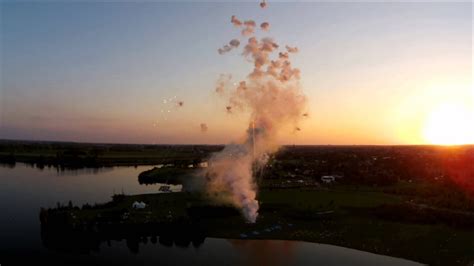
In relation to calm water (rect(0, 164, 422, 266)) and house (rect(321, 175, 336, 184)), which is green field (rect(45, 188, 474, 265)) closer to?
calm water (rect(0, 164, 422, 266))

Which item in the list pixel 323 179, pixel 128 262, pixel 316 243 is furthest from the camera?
pixel 323 179

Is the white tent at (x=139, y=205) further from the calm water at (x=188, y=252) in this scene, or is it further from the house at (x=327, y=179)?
the house at (x=327, y=179)

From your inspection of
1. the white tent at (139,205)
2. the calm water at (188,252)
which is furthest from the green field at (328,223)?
the calm water at (188,252)

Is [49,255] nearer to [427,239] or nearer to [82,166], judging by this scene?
[427,239]

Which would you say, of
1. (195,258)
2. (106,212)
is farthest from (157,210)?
(195,258)

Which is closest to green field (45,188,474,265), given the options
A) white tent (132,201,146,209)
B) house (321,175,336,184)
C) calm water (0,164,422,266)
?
white tent (132,201,146,209)

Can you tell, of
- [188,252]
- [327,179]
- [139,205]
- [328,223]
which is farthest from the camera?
[327,179]

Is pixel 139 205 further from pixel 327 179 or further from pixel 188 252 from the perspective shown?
pixel 327 179

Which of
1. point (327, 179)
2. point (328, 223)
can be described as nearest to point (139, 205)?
point (328, 223)

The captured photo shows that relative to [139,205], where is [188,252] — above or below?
below

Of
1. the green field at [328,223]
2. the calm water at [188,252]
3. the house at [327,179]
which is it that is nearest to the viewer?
the calm water at [188,252]

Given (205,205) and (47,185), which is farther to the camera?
(47,185)
